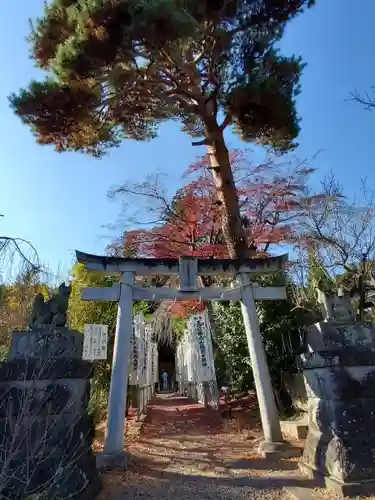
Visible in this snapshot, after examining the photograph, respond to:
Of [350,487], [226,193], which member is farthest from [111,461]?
[226,193]

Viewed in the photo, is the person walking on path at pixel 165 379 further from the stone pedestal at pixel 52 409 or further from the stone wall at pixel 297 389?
the stone pedestal at pixel 52 409

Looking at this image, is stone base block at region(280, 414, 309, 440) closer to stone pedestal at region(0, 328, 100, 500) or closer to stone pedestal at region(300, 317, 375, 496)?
stone pedestal at region(300, 317, 375, 496)

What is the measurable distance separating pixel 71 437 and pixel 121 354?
2.07m

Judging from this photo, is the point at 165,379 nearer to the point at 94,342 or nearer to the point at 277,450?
the point at 94,342

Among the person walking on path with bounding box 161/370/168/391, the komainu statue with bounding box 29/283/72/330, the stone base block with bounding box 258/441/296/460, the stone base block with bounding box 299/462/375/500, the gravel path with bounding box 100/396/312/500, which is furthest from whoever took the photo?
the person walking on path with bounding box 161/370/168/391

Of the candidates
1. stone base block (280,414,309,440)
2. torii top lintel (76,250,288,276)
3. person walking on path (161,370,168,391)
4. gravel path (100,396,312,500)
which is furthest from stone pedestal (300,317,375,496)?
person walking on path (161,370,168,391)

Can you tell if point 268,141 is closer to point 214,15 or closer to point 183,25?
point 214,15

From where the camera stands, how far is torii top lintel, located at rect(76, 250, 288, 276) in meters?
7.15

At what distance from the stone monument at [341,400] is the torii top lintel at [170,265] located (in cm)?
221

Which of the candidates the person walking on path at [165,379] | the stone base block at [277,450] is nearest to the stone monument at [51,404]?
the stone base block at [277,450]

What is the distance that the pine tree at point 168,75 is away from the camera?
7.81 metres

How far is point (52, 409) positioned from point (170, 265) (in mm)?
3658

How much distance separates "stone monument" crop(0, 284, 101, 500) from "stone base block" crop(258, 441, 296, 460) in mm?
3060

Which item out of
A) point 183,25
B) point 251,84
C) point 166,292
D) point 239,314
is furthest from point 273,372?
point 183,25
